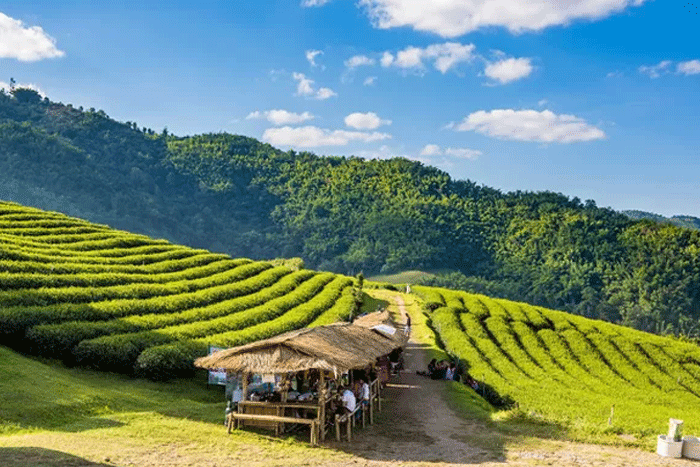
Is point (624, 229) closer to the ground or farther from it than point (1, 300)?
farther from it

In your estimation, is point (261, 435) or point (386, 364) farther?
point (386, 364)

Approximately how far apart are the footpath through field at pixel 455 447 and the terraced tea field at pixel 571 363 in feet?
8.40

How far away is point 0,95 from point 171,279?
173877 millimetres

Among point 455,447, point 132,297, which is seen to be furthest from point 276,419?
point 132,297

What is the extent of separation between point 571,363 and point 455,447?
100 ft

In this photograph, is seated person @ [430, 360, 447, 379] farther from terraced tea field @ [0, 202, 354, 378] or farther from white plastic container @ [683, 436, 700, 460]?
white plastic container @ [683, 436, 700, 460]

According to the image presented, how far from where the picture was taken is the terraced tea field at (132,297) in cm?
2761

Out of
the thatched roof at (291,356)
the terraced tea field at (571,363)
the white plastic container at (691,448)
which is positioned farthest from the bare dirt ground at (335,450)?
the terraced tea field at (571,363)

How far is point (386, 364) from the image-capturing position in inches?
1268

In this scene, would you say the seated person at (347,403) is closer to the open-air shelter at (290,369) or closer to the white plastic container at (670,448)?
the open-air shelter at (290,369)

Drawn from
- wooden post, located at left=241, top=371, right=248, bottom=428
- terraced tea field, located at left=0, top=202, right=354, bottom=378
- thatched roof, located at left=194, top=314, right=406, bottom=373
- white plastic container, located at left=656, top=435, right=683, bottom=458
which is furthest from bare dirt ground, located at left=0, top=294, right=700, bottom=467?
terraced tea field, located at left=0, top=202, right=354, bottom=378

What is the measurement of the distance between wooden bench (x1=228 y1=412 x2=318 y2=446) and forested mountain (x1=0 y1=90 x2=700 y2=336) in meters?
111

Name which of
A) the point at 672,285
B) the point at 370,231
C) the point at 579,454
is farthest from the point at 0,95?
the point at 579,454

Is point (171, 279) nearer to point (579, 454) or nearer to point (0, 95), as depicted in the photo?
point (579, 454)
